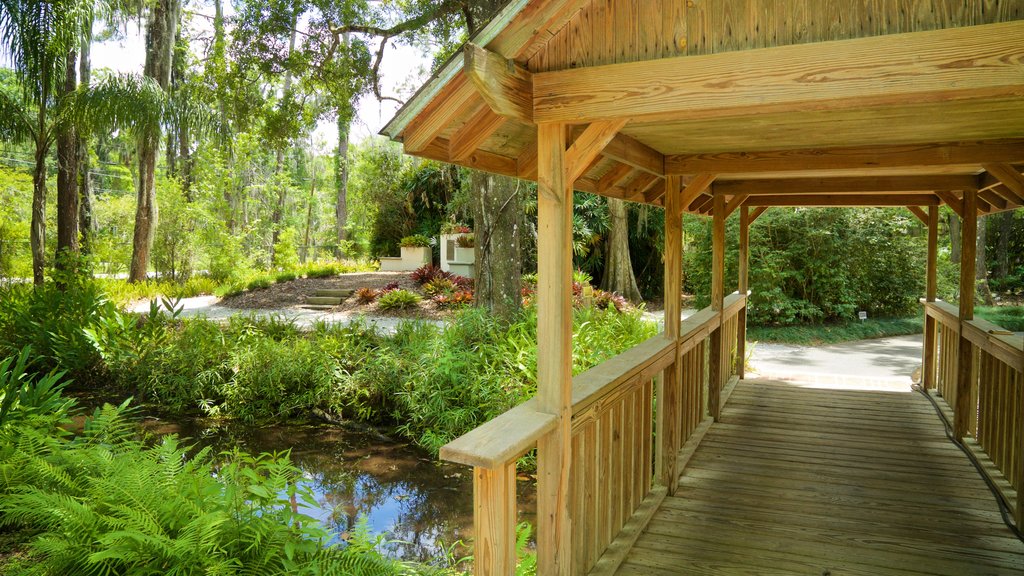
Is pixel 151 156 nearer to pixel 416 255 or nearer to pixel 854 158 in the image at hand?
pixel 416 255

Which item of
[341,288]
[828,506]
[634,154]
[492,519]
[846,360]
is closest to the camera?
[492,519]

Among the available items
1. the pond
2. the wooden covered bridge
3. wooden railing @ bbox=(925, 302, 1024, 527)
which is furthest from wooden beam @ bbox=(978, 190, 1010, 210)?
the pond

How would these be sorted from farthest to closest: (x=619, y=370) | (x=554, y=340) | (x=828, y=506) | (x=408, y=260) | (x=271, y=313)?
(x=408, y=260) → (x=271, y=313) → (x=828, y=506) → (x=619, y=370) → (x=554, y=340)

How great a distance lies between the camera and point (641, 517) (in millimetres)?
4258

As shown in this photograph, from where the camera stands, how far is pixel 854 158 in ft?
15.2

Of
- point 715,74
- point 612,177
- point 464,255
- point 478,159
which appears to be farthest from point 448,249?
point 715,74

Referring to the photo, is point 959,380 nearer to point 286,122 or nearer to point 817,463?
point 817,463

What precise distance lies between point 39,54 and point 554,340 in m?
11.3

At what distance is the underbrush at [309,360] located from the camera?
24.9 feet

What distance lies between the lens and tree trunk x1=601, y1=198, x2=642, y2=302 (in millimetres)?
17375

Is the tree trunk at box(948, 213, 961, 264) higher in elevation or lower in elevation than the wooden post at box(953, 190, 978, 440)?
higher

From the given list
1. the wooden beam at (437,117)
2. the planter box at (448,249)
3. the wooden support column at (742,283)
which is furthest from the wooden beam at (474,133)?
the planter box at (448,249)

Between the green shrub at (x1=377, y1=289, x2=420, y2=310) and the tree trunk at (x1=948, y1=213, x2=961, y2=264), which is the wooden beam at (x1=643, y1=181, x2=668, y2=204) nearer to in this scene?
the green shrub at (x1=377, y1=289, x2=420, y2=310)

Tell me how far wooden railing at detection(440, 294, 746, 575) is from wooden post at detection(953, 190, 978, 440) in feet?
7.34
